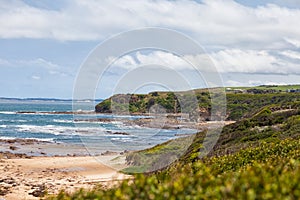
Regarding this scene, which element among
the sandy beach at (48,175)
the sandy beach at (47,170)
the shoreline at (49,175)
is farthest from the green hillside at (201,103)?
the sandy beach at (48,175)

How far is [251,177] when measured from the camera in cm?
516

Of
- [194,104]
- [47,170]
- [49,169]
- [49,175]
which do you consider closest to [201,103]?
[194,104]

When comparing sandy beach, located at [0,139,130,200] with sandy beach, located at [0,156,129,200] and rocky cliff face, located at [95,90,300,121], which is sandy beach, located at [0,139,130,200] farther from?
rocky cliff face, located at [95,90,300,121]

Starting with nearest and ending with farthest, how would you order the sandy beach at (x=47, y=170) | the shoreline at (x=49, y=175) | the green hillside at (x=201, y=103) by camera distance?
1. the shoreline at (x=49, y=175)
2. the sandy beach at (x=47, y=170)
3. the green hillside at (x=201, y=103)

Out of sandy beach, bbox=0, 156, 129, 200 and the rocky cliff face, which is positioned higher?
the rocky cliff face

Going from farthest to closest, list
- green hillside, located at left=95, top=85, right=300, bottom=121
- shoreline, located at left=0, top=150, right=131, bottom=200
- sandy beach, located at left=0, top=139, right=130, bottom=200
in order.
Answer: green hillside, located at left=95, top=85, right=300, bottom=121
sandy beach, located at left=0, top=139, right=130, bottom=200
shoreline, located at left=0, top=150, right=131, bottom=200

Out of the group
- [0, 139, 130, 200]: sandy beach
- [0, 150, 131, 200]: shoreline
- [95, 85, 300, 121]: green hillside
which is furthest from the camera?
[95, 85, 300, 121]: green hillside

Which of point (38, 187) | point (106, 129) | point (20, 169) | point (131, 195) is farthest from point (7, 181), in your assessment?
point (106, 129)

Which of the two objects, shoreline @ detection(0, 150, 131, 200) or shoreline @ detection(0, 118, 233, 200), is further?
shoreline @ detection(0, 118, 233, 200)

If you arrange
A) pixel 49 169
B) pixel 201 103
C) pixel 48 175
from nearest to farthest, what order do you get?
pixel 48 175, pixel 49 169, pixel 201 103

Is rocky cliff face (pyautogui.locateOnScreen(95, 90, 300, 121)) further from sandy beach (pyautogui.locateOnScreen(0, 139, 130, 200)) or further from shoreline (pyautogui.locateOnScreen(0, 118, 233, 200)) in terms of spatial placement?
sandy beach (pyautogui.locateOnScreen(0, 139, 130, 200))

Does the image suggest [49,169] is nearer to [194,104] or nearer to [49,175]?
[49,175]

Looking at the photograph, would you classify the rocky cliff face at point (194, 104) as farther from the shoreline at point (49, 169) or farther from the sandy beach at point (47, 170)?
the sandy beach at point (47, 170)

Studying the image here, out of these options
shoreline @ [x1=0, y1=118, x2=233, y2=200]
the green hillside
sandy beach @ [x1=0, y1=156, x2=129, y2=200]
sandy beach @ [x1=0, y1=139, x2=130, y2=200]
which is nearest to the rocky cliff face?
the green hillside
